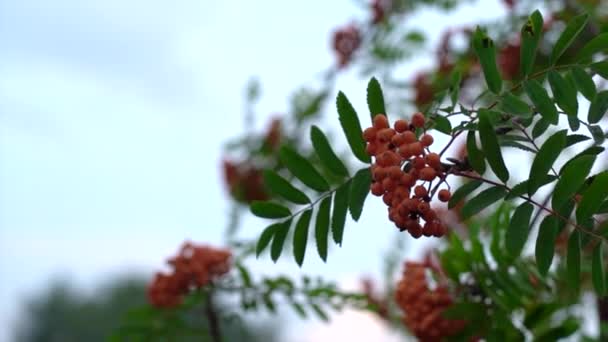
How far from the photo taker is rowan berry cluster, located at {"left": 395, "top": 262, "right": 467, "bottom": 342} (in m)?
1.11

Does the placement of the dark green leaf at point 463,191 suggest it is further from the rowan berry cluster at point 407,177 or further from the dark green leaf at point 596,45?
the dark green leaf at point 596,45

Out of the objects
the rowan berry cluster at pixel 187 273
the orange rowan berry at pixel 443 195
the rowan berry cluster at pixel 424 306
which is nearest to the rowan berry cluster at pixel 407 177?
the orange rowan berry at pixel 443 195

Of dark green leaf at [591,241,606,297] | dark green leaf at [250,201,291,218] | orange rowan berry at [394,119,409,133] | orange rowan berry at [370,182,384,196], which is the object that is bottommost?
dark green leaf at [591,241,606,297]

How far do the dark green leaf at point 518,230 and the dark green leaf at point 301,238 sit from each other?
7.7 inches

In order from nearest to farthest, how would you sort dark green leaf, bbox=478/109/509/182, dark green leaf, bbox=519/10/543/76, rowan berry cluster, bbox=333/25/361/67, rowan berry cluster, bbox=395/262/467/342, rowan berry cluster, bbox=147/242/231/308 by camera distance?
1. dark green leaf, bbox=478/109/509/182
2. dark green leaf, bbox=519/10/543/76
3. rowan berry cluster, bbox=395/262/467/342
4. rowan berry cluster, bbox=147/242/231/308
5. rowan berry cluster, bbox=333/25/361/67

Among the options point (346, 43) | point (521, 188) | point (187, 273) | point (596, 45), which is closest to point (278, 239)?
point (521, 188)

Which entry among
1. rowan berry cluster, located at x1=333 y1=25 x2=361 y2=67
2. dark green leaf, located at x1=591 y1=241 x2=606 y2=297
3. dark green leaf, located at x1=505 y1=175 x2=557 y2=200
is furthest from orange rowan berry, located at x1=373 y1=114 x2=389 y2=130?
rowan berry cluster, located at x1=333 y1=25 x2=361 y2=67

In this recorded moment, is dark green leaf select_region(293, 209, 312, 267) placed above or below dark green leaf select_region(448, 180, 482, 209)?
above

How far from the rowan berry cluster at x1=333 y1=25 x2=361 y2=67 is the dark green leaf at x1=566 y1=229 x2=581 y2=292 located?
126 cm

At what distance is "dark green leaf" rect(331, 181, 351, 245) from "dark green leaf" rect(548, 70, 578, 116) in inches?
8.0

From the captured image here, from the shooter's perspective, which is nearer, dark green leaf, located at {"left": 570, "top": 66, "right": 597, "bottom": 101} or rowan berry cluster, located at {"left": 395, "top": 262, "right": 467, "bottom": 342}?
dark green leaf, located at {"left": 570, "top": 66, "right": 597, "bottom": 101}

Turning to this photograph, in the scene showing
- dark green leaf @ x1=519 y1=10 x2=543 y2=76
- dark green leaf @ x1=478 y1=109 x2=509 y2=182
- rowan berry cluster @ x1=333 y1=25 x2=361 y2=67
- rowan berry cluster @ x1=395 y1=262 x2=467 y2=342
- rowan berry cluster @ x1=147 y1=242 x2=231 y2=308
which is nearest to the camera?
dark green leaf @ x1=478 y1=109 x2=509 y2=182

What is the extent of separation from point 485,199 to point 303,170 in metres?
0.20

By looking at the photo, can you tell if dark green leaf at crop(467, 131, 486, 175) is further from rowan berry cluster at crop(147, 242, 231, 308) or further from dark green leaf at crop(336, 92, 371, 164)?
rowan berry cluster at crop(147, 242, 231, 308)
